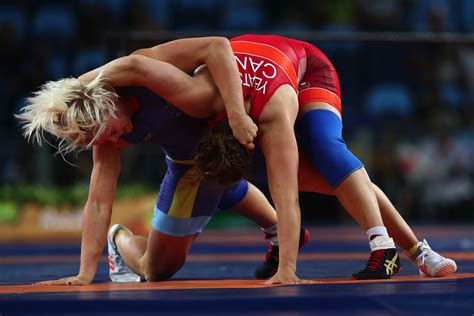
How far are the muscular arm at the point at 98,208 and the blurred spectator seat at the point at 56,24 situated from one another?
323 inches

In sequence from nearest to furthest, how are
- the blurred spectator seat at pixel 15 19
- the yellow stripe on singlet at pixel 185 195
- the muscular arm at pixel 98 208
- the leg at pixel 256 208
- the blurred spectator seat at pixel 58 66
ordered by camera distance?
the muscular arm at pixel 98 208 < the yellow stripe on singlet at pixel 185 195 < the leg at pixel 256 208 < the blurred spectator seat at pixel 58 66 < the blurred spectator seat at pixel 15 19

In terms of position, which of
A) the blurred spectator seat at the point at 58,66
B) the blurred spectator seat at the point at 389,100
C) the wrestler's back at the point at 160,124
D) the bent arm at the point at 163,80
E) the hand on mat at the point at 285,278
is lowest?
the hand on mat at the point at 285,278

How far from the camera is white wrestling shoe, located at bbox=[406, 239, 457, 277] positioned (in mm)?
3387

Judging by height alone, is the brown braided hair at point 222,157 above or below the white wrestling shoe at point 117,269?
above

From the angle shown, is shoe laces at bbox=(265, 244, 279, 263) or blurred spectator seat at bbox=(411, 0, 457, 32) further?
blurred spectator seat at bbox=(411, 0, 457, 32)

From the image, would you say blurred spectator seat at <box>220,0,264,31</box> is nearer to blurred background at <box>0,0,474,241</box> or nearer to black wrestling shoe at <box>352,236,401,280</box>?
blurred background at <box>0,0,474,241</box>

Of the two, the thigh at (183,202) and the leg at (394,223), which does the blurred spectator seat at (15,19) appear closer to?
the thigh at (183,202)

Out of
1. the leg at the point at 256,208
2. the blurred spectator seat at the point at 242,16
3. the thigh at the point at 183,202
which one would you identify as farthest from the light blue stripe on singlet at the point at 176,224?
the blurred spectator seat at the point at 242,16

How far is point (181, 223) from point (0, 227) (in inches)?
204

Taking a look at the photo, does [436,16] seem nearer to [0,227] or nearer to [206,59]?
[0,227]

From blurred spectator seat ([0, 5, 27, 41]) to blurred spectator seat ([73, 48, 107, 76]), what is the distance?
934mm

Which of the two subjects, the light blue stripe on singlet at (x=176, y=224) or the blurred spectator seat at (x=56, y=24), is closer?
the light blue stripe on singlet at (x=176, y=224)

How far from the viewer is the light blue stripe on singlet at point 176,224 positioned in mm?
3938

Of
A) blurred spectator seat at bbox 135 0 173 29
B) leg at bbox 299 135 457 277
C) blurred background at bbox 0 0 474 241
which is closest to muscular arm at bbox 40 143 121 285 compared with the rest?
leg at bbox 299 135 457 277
